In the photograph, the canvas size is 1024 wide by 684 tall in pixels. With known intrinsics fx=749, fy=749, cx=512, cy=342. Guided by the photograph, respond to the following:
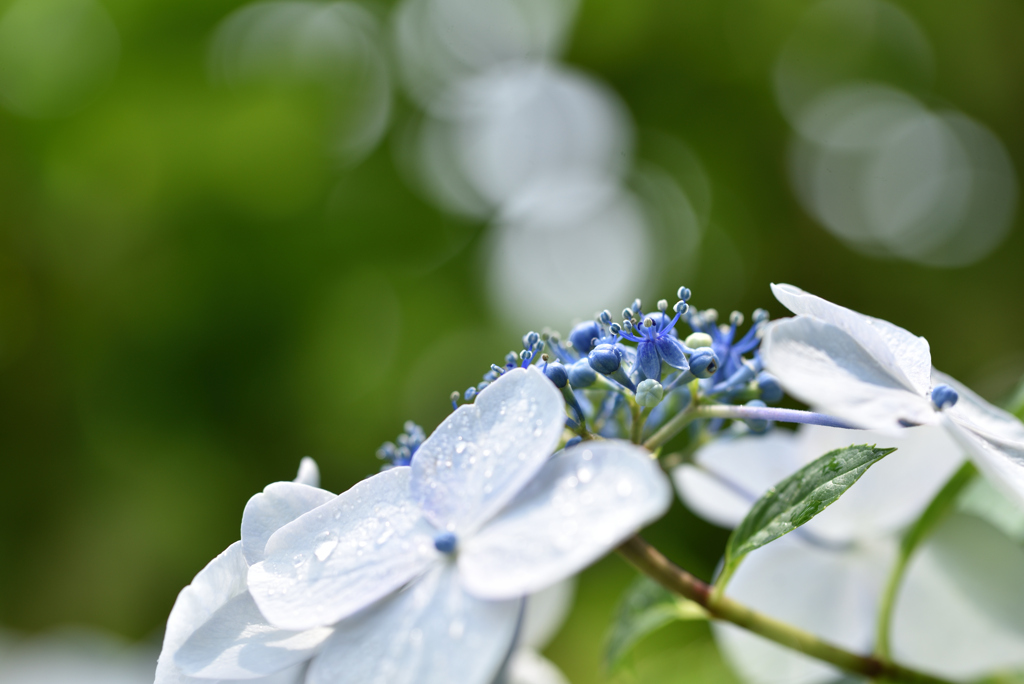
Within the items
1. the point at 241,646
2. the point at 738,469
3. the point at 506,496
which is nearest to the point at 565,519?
the point at 506,496

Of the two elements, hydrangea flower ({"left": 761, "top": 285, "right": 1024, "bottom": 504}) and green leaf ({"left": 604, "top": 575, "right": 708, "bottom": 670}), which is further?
green leaf ({"left": 604, "top": 575, "right": 708, "bottom": 670})

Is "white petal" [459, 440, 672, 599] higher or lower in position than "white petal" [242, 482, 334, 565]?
higher

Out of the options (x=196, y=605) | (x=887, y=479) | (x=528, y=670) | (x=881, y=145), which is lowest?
(x=881, y=145)

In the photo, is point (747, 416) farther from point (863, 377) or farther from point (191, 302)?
point (191, 302)

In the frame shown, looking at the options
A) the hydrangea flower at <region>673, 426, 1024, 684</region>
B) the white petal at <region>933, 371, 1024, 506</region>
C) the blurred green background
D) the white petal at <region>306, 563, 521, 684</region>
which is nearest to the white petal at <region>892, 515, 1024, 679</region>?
the hydrangea flower at <region>673, 426, 1024, 684</region>

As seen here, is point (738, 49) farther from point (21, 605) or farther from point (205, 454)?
point (21, 605)

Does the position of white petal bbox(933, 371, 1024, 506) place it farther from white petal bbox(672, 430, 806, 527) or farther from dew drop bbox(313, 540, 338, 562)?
dew drop bbox(313, 540, 338, 562)
